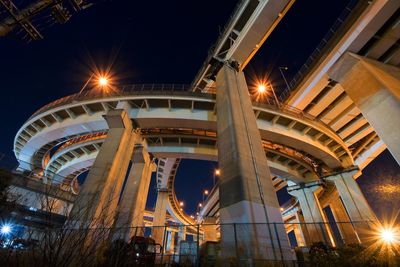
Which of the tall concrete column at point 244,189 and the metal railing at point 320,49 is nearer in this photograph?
the tall concrete column at point 244,189

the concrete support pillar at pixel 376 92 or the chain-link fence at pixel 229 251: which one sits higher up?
the concrete support pillar at pixel 376 92

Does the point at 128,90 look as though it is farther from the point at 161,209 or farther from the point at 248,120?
the point at 161,209

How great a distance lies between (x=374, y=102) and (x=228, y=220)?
41.5 ft

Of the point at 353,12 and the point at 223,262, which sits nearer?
the point at 223,262

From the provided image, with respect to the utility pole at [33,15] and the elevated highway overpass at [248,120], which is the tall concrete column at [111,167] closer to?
the elevated highway overpass at [248,120]

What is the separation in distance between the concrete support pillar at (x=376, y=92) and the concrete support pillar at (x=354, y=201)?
10545 millimetres

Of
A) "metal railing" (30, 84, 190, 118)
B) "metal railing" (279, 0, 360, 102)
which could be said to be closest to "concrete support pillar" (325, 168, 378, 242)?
"metal railing" (279, 0, 360, 102)

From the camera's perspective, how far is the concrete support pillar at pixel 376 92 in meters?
11.4

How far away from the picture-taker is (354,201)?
2023 centimetres

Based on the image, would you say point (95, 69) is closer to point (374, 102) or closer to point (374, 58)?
point (374, 102)

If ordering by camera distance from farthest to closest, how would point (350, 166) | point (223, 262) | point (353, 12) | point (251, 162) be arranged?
point (350, 166) < point (353, 12) < point (251, 162) < point (223, 262)

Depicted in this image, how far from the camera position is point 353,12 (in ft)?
53.3

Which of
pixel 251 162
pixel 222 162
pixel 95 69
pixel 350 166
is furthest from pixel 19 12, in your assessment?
pixel 350 166

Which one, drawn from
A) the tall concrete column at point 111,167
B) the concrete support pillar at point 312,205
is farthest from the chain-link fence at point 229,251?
the concrete support pillar at point 312,205
